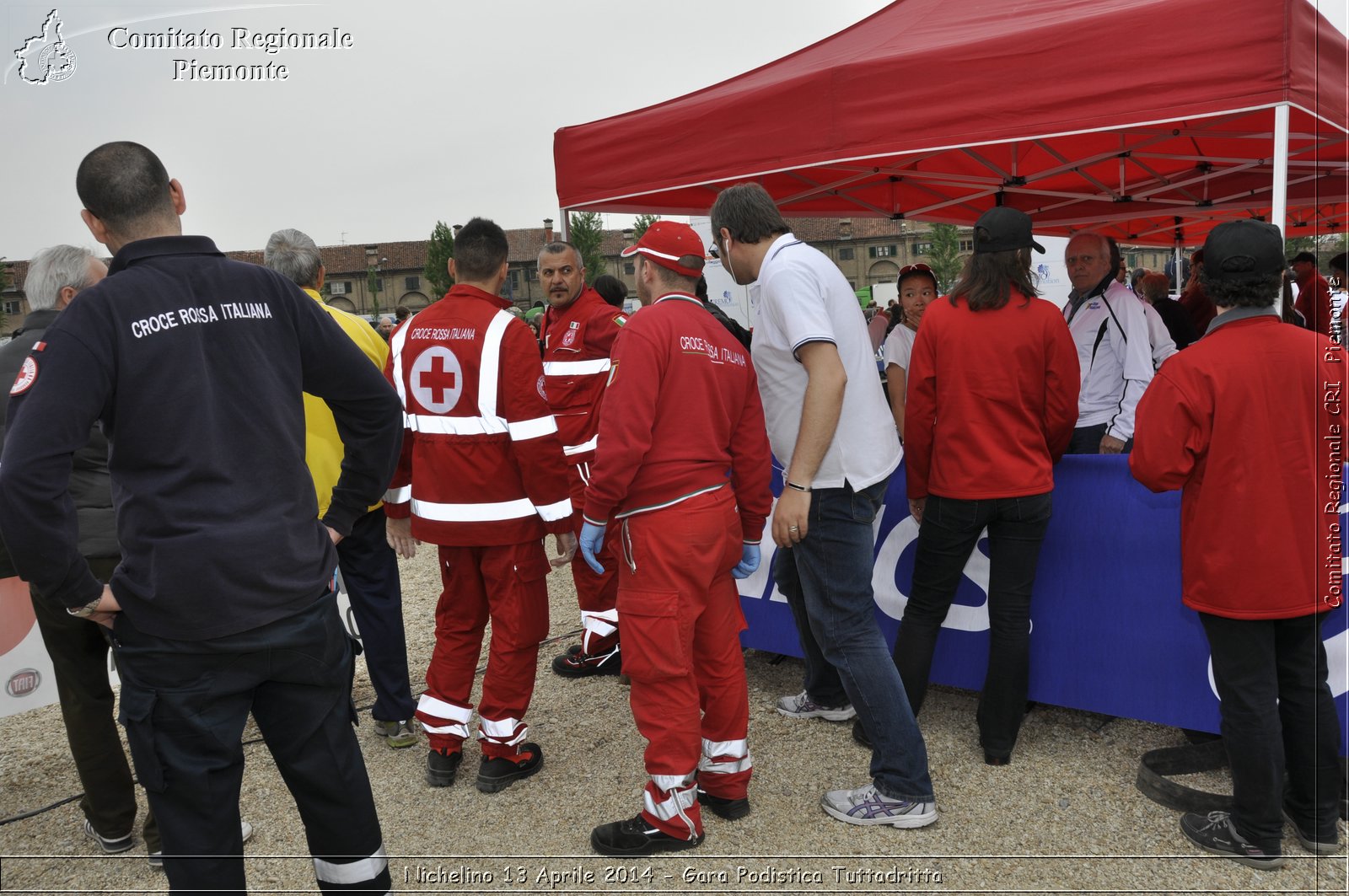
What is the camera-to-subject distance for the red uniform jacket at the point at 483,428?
318 cm

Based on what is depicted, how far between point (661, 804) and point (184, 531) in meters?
1.67

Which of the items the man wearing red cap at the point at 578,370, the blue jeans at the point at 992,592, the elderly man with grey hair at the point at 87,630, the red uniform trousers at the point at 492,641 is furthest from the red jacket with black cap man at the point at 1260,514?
the elderly man with grey hair at the point at 87,630

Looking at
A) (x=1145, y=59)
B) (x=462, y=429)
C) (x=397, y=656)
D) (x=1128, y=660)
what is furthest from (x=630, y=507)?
(x=1145, y=59)

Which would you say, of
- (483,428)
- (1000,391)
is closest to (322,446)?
(483,428)

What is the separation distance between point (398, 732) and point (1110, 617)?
2.89 metres

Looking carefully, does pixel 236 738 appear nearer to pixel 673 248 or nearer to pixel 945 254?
pixel 673 248

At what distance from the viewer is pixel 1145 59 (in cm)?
313

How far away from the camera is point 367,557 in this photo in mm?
3578

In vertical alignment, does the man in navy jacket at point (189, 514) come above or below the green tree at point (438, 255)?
below

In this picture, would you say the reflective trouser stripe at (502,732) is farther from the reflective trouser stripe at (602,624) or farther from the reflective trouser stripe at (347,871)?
the reflective trouser stripe at (347,871)

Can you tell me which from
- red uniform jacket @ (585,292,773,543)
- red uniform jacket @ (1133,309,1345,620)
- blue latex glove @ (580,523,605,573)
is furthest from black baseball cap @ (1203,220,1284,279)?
blue latex glove @ (580,523,605,573)

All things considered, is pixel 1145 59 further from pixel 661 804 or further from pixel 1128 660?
pixel 661 804

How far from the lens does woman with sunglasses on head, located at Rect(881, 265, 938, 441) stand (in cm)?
440

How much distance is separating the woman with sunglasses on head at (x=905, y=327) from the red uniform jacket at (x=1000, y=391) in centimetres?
116
